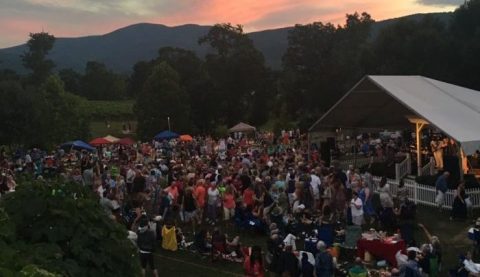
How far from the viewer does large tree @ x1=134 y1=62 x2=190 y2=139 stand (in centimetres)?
5097

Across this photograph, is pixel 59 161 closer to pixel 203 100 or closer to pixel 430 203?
pixel 430 203

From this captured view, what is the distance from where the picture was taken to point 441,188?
60.0ft

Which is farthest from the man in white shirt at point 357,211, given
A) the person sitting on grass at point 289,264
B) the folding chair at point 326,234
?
the person sitting on grass at point 289,264

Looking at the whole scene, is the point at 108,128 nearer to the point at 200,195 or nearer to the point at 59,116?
the point at 59,116

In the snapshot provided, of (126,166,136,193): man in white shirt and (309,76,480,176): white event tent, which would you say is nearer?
(309,76,480,176): white event tent

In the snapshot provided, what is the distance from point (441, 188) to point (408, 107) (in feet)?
9.91

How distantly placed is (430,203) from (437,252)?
7584 millimetres

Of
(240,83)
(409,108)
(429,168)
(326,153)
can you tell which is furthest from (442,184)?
(240,83)

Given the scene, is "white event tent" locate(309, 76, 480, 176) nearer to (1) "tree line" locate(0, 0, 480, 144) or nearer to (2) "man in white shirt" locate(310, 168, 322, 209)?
(2) "man in white shirt" locate(310, 168, 322, 209)

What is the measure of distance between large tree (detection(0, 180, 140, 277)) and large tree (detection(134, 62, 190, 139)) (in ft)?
145

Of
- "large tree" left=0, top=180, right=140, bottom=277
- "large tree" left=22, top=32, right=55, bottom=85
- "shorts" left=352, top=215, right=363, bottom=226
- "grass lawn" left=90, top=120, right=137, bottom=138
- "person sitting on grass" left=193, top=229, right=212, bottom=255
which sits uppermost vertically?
"large tree" left=22, top=32, right=55, bottom=85

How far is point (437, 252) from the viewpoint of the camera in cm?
1198

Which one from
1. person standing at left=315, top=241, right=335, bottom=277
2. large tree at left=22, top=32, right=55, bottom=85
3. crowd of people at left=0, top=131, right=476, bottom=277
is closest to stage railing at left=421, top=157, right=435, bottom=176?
crowd of people at left=0, top=131, right=476, bottom=277

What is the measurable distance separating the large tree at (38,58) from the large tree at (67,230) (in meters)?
112
